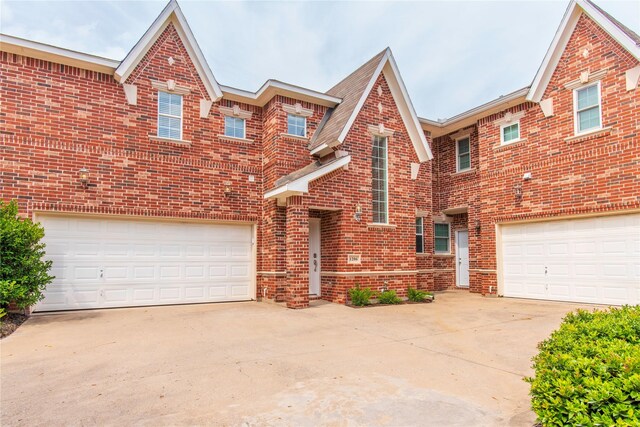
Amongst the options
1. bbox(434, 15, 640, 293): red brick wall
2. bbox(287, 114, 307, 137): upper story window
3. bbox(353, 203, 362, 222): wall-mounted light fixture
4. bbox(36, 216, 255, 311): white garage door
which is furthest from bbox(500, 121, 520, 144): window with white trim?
bbox(36, 216, 255, 311): white garage door

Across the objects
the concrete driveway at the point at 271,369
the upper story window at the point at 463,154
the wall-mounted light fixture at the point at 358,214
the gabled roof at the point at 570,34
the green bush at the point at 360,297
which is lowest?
the concrete driveway at the point at 271,369

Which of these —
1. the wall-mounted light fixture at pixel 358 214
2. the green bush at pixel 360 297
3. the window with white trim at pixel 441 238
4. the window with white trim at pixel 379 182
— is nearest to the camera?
the green bush at pixel 360 297

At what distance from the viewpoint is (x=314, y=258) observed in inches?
488

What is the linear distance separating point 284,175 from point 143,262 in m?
4.64

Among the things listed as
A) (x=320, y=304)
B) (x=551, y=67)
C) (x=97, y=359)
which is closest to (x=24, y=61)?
(x=97, y=359)

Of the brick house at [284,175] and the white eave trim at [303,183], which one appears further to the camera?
the white eave trim at [303,183]

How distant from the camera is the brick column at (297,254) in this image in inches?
413

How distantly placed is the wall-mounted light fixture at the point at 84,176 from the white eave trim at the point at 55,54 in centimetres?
277

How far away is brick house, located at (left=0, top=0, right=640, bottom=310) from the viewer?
10.1 m

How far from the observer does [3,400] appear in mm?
4320

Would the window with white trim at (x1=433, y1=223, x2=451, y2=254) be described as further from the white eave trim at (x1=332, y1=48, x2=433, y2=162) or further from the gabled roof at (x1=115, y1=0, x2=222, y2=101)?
the gabled roof at (x1=115, y1=0, x2=222, y2=101)

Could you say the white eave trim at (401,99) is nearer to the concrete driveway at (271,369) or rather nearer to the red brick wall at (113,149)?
the red brick wall at (113,149)

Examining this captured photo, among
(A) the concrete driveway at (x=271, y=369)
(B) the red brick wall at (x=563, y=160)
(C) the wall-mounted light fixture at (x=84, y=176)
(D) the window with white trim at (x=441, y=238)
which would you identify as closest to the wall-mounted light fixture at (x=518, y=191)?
(B) the red brick wall at (x=563, y=160)

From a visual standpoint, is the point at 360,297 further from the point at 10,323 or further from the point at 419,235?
the point at 10,323
